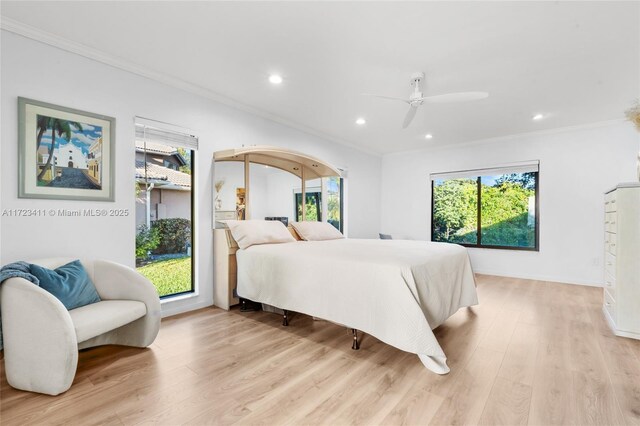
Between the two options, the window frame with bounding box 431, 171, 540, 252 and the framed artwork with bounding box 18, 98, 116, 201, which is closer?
the framed artwork with bounding box 18, 98, 116, 201

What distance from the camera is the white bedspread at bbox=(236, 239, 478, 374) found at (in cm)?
191

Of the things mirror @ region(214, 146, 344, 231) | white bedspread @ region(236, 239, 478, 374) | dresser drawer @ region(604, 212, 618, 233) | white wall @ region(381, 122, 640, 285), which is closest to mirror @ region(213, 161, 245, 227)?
mirror @ region(214, 146, 344, 231)

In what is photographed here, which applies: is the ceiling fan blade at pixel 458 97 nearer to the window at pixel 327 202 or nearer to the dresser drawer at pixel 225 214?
the window at pixel 327 202

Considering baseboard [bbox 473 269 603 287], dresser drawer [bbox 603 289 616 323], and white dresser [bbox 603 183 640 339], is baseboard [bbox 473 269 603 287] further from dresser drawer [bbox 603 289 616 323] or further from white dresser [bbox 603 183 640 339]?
white dresser [bbox 603 183 640 339]

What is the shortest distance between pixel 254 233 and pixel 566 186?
4895 mm

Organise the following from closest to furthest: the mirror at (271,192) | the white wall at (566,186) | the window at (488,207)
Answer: the mirror at (271,192) < the white wall at (566,186) < the window at (488,207)

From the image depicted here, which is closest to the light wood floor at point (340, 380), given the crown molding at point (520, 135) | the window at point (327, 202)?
the window at point (327, 202)

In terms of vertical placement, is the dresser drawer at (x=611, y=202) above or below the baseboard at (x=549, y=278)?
above

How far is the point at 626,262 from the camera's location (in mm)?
2539

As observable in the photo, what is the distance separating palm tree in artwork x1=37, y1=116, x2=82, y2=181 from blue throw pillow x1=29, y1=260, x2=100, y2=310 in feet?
2.59

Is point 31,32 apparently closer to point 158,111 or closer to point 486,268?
point 158,111

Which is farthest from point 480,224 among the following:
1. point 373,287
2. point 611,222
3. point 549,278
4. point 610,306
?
point 373,287

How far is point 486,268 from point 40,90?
21.1ft

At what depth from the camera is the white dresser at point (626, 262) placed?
248cm
